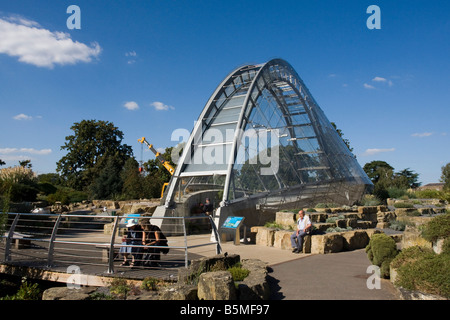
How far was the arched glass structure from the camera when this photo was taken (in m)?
18.1

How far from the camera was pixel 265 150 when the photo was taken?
21.4 meters

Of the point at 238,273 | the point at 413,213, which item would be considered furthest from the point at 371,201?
the point at 238,273

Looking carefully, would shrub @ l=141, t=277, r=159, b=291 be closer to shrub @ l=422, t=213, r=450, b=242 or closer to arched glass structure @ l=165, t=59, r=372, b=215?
shrub @ l=422, t=213, r=450, b=242

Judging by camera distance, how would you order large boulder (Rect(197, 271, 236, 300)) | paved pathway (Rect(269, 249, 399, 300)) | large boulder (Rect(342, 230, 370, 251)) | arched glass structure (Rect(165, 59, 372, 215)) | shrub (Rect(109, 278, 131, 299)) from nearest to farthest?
1. large boulder (Rect(197, 271, 236, 300))
2. shrub (Rect(109, 278, 131, 299))
3. paved pathway (Rect(269, 249, 399, 300))
4. large boulder (Rect(342, 230, 370, 251))
5. arched glass structure (Rect(165, 59, 372, 215))

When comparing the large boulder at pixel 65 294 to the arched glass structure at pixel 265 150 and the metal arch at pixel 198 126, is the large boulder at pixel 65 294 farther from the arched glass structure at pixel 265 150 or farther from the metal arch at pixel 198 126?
the metal arch at pixel 198 126

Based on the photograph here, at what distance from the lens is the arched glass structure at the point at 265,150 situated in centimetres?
1809

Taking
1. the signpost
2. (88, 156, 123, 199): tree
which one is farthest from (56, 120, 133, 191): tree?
the signpost

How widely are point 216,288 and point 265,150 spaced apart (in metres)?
16.2

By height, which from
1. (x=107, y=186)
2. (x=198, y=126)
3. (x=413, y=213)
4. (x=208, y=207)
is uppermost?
(x=198, y=126)

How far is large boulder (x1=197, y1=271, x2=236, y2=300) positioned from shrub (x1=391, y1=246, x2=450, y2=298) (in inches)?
117

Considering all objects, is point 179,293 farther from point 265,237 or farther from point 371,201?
point 371,201

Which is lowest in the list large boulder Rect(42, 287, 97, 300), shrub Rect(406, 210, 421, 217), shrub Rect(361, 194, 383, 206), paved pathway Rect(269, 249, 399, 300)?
paved pathway Rect(269, 249, 399, 300)
